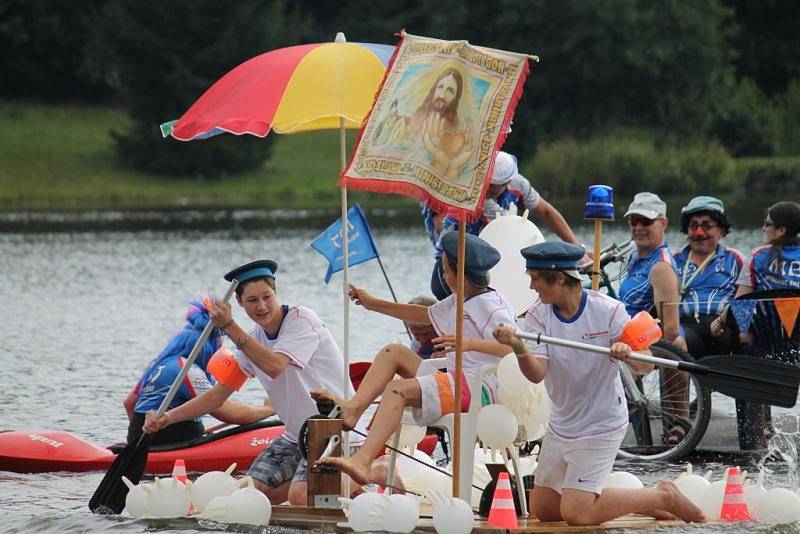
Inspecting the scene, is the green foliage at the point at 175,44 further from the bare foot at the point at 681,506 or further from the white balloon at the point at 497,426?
the bare foot at the point at 681,506

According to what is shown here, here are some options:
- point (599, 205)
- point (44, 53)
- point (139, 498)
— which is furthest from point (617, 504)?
point (44, 53)

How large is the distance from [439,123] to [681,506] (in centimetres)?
225

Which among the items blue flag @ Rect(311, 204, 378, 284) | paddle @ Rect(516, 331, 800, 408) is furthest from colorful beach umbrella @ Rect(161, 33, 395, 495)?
paddle @ Rect(516, 331, 800, 408)

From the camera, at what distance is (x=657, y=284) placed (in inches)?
445

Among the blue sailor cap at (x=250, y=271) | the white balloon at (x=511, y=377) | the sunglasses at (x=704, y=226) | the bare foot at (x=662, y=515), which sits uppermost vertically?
the sunglasses at (x=704, y=226)

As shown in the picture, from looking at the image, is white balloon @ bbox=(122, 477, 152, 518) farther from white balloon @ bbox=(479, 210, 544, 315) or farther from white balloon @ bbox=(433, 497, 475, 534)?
white balloon @ bbox=(479, 210, 544, 315)

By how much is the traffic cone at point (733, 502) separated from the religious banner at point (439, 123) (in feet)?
6.33

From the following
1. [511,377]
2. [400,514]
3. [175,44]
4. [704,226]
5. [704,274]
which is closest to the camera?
[400,514]

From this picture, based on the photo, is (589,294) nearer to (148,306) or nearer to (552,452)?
(552,452)

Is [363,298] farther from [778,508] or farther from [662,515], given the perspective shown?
[778,508]

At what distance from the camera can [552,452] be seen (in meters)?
8.39

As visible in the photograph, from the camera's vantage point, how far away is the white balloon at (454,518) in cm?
803

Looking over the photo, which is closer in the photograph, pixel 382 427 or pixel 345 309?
pixel 382 427

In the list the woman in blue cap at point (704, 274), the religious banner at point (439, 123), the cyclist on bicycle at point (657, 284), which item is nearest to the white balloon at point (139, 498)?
the religious banner at point (439, 123)
